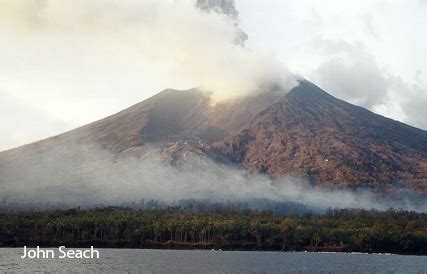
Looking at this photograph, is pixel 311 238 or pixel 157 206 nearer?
pixel 311 238

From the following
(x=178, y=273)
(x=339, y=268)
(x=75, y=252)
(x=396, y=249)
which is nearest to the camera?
(x=178, y=273)

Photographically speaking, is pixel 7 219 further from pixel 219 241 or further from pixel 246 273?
pixel 246 273

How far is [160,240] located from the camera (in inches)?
5463

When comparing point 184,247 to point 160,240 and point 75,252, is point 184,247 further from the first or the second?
point 75,252

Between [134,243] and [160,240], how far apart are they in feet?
18.6

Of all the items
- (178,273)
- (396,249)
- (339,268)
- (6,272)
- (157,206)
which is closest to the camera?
(6,272)

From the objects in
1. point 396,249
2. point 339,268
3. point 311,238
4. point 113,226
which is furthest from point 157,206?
point 339,268

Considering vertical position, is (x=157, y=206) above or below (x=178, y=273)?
above

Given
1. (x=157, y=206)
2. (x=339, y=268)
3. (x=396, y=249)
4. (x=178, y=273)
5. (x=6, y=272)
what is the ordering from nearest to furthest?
1. (x=6, y=272)
2. (x=178, y=273)
3. (x=339, y=268)
4. (x=396, y=249)
5. (x=157, y=206)

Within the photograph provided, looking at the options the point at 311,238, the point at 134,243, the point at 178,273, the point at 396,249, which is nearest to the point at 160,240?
the point at 134,243

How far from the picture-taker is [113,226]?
138750mm

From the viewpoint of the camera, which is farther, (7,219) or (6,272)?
(7,219)

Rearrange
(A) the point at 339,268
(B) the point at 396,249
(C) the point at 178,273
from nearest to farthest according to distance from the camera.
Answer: (C) the point at 178,273
(A) the point at 339,268
(B) the point at 396,249

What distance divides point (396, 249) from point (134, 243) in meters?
56.3
